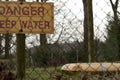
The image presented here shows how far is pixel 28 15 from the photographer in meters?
3.10

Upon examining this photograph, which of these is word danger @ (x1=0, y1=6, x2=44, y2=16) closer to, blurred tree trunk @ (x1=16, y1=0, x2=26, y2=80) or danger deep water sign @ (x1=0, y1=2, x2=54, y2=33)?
danger deep water sign @ (x1=0, y1=2, x2=54, y2=33)

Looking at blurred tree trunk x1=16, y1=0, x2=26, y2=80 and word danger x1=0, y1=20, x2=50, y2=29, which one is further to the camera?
blurred tree trunk x1=16, y1=0, x2=26, y2=80

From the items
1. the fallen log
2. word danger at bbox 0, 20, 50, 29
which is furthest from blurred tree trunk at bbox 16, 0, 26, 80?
the fallen log

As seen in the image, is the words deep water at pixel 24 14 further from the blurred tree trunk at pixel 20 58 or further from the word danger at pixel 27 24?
the blurred tree trunk at pixel 20 58

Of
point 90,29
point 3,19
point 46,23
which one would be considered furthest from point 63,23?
point 3,19

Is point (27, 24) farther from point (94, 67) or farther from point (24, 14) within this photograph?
point (94, 67)

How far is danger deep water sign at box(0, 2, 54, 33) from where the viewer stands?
3066 mm

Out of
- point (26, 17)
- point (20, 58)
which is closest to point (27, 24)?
point (26, 17)

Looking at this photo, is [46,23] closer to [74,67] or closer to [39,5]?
[39,5]

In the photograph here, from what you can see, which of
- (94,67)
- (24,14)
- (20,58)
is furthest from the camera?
(94,67)

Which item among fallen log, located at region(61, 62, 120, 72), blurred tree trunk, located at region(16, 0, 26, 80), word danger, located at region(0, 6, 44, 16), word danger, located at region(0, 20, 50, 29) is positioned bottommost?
fallen log, located at region(61, 62, 120, 72)

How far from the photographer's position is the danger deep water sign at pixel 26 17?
3066mm

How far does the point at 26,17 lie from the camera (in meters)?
3.10

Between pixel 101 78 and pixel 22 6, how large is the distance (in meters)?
1.22
